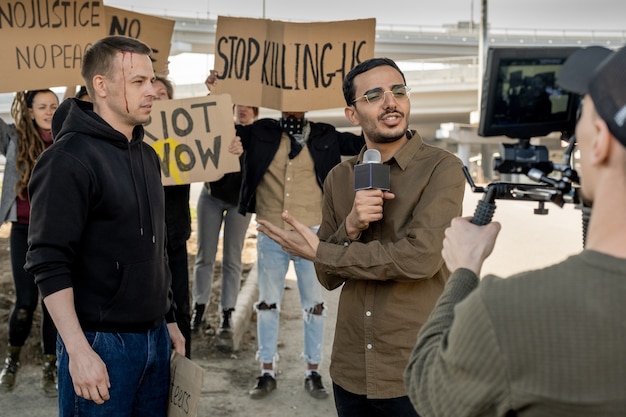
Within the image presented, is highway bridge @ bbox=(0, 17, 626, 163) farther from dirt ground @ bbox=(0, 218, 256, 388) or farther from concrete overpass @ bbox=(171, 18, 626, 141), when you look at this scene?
dirt ground @ bbox=(0, 218, 256, 388)

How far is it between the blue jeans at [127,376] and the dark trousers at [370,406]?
27.9 inches

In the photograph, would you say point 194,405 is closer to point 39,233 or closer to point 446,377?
point 39,233

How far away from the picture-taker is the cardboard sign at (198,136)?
598 cm

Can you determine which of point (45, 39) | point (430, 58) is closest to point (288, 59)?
point (45, 39)

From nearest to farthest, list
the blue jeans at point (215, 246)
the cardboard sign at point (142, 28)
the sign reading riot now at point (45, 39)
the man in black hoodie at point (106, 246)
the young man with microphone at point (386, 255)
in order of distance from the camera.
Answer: the man in black hoodie at point (106, 246), the young man with microphone at point (386, 255), the sign reading riot now at point (45, 39), the cardboard sign at point (142, 28), the blue jeans at point (215, 246)

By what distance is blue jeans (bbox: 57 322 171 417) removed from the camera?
10.4 feet

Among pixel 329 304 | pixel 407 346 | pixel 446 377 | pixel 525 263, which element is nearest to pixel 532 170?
pixel 446 377

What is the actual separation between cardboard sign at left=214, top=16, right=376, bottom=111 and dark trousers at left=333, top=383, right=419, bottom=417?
10.8 ft

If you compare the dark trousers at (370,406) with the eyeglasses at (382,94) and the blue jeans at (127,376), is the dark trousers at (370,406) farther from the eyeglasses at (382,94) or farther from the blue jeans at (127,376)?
the eyeglasses at (382,94)

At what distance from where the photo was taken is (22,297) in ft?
19.5

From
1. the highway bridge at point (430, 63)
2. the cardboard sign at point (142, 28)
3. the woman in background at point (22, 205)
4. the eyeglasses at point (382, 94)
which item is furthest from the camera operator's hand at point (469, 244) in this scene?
the highway bridge at point (430, 63)

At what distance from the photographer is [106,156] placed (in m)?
3.23

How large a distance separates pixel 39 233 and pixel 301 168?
130 inches

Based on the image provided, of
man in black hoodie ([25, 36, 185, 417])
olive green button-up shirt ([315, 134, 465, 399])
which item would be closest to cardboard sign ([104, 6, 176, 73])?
man in black hoodie ([25, 36, 185, 417])
